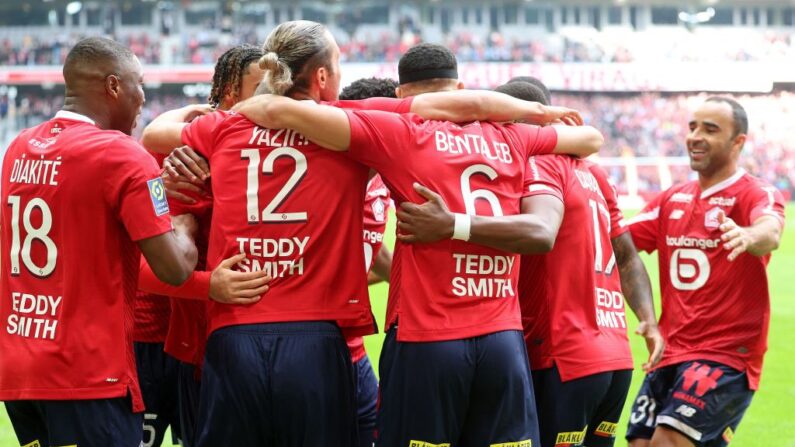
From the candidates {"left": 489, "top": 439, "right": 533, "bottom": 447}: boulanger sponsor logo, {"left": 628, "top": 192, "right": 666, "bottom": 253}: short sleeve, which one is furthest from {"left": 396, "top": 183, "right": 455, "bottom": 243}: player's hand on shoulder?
{"left": 628, "top": 192, "right": 666, "bottom": 253}: short sleeve

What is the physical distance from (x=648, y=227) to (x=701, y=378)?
1.13 metres

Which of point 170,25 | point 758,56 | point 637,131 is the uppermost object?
point 170,25

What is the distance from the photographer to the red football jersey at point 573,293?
15.0 feet

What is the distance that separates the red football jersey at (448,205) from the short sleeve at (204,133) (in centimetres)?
66

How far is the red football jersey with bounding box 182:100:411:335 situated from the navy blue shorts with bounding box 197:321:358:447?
0.08m

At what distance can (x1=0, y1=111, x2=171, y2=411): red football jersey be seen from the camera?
394 cm

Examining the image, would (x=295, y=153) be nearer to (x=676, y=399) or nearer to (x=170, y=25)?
(x=676, y=399)

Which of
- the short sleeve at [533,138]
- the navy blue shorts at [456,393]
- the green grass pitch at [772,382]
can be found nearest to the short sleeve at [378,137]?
the short sleeve at [533,138]

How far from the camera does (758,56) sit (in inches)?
2035

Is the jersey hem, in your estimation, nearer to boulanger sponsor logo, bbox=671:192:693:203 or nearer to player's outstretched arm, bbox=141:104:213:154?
player's outstretched arm, bbox=141:104:213:154

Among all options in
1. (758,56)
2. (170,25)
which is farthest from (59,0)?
(758,56)

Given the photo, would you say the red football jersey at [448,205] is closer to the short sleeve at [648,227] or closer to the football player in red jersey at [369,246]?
the football player in red jersey at [369,246]

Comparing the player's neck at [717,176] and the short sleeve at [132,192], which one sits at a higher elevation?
the short sleeve at [132,192]

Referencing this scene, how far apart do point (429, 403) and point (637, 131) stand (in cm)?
4519
